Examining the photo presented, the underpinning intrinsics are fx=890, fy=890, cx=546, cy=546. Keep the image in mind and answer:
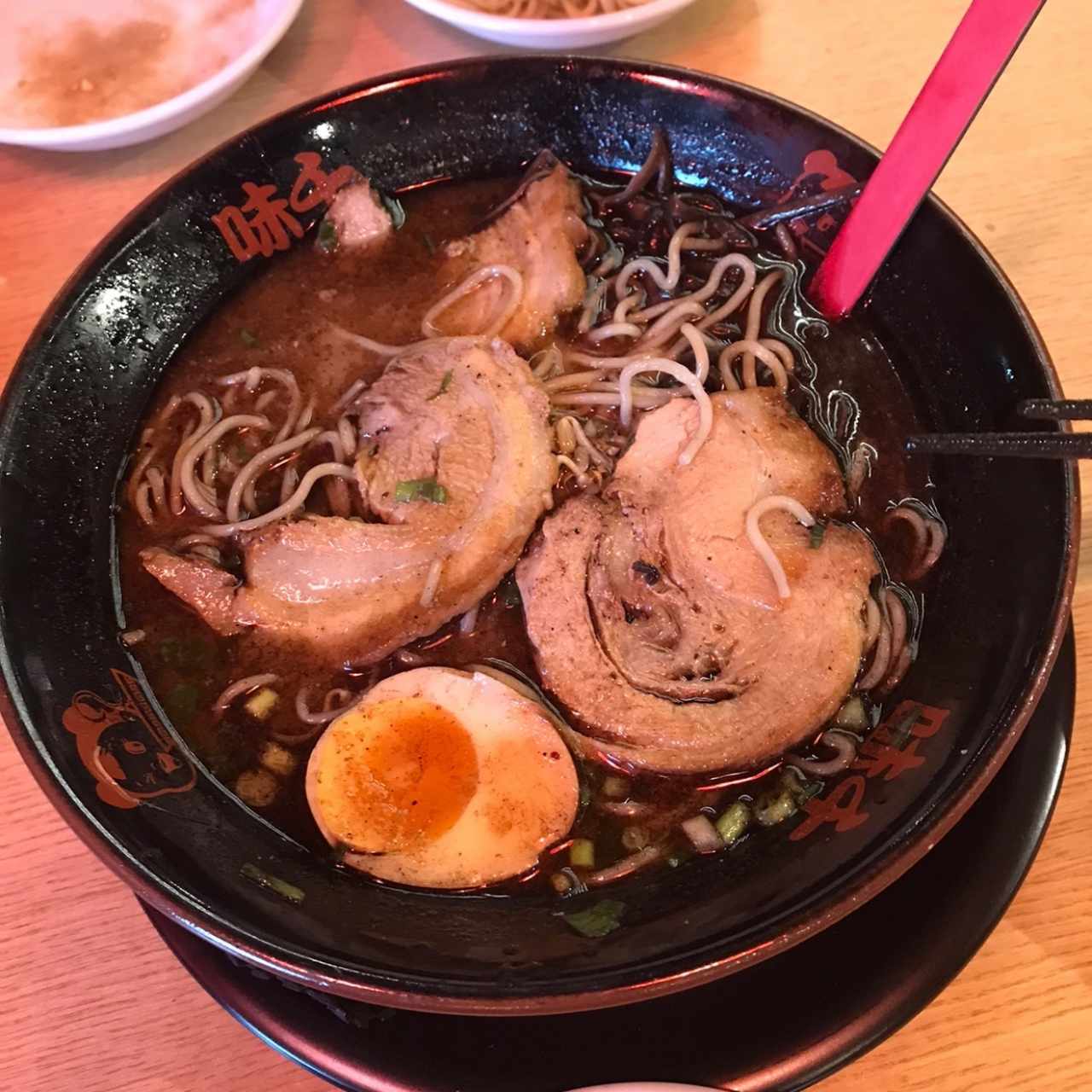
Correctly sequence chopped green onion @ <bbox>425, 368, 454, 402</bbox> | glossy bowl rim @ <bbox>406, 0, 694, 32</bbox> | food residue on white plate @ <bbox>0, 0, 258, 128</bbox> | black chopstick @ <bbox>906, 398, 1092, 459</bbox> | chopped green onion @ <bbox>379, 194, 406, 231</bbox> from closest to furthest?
black chopstick @ <bbox>906, 398, 1092, 459</bbox> → chopped green onion @ <bbox>425, 368, 454, 402</bbox> → chopped green onion @ <bbox>379, 194, 406, 231</bbox> → glossy bowl rim @ <bbox>406, 0, 694, 32</bbox> → food residue on white plate @ <bbox>0, 0, 258, 128</bbox>

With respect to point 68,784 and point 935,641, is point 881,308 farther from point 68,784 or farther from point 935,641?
point 68,784

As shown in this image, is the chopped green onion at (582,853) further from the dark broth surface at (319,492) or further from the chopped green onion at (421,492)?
the chopped green onion at (421,492)

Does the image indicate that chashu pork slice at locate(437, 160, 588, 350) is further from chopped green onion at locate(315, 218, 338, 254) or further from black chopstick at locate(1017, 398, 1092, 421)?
black chopstick at locate(1017, 398, 1092, 421)

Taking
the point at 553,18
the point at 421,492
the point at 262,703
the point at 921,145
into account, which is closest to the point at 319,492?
the point at 421,492

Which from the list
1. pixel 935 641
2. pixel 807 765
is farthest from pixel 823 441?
pixel 807 765

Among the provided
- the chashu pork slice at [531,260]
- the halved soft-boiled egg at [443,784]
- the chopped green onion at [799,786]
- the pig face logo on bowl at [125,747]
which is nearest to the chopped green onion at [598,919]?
the halved soft-boiled egg at [443,784]

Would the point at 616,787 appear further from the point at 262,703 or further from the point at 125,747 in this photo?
the point at 125,747

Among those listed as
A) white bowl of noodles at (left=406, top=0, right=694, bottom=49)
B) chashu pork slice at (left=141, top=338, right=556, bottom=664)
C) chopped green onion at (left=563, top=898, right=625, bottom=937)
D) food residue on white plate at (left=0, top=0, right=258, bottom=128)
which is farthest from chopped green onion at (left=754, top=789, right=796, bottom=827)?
food residue on white plate at (left=0, top=0, right=258, bottom=128)
